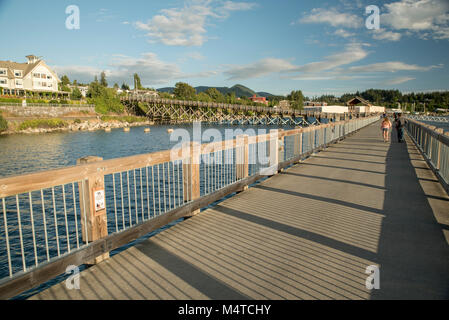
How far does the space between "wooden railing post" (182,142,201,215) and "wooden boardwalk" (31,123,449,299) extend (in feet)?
1.52

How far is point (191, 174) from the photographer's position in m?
5.47

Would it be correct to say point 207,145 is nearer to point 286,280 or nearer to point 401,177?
point 286,280

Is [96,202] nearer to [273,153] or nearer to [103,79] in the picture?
[273,153]

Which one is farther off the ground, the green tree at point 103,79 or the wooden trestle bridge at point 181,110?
the green tree at point 103,79

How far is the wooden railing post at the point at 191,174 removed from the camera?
5.43 m

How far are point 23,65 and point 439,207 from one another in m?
85.5

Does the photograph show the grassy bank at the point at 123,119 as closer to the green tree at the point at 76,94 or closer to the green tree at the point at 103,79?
the green tree at the point at 76,94

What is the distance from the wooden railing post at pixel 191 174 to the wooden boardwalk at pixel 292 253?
1.52 feet

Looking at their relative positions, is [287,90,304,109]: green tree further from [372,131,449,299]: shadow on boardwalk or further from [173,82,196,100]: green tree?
[372,131,449,299]: shadow on boardwalk

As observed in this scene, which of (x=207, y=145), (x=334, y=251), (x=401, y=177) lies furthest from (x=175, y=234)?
(x=401, y=177)

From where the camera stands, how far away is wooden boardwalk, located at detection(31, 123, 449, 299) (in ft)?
10.2

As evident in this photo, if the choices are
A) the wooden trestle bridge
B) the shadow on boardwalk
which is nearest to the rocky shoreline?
the wooden trestle bridge

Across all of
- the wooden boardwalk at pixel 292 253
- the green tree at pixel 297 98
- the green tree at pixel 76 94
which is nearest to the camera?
the wooden boardwalk at pixel 292 253

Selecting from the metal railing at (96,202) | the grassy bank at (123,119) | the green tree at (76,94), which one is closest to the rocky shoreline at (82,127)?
the grassy bank at (123,119)
